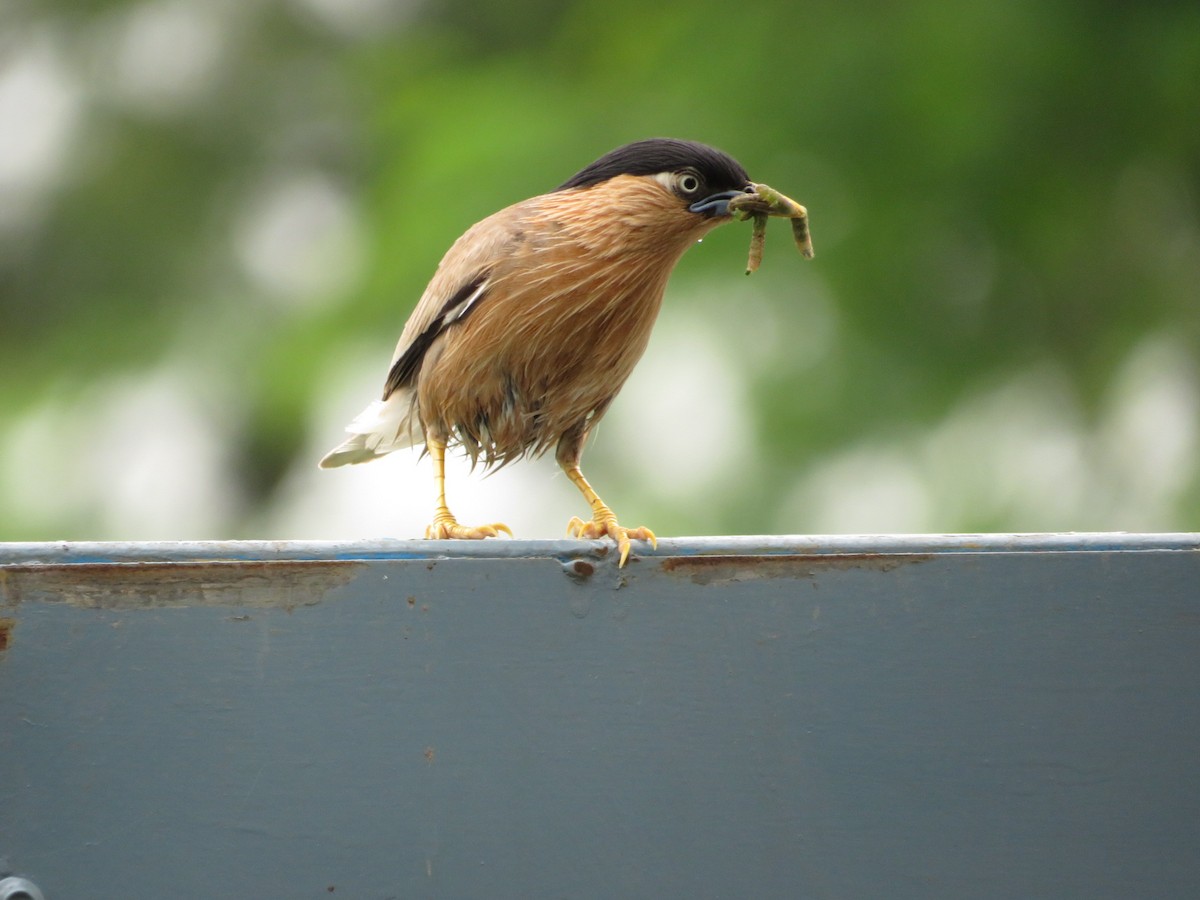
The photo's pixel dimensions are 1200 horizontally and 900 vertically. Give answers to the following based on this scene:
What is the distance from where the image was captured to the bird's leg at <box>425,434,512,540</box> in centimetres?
323

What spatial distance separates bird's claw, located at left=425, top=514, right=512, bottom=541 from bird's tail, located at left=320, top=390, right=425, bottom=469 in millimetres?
302

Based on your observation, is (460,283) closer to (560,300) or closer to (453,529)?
(560,300)

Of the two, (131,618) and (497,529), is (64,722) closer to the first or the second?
(131,618)

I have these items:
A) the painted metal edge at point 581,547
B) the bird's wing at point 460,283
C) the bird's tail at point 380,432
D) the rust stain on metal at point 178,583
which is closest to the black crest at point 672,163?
the bird's wing at point 460,283

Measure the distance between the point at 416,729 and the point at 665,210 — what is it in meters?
1.63

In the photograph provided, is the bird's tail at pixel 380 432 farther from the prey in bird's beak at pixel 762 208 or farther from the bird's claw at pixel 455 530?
the prey in bird's beak at pixel 762 208

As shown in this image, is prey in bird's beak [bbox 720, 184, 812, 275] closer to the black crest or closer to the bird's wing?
the black crest

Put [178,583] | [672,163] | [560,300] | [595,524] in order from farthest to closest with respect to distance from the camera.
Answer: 1. [672,163]
2. [560,300]
3. [595,524]
4. [178,583]

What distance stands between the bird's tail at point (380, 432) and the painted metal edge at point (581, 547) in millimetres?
1553

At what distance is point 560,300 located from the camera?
315 centimetres

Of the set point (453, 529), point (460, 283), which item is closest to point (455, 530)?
point (453, 529)

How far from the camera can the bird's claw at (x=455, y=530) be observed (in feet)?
10.6

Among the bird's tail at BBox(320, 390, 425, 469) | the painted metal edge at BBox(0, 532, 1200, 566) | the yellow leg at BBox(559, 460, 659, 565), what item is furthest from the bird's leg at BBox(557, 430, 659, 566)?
the bird's tail at BBox(320, 390, 425, 469)

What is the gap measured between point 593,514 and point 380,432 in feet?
2.80
